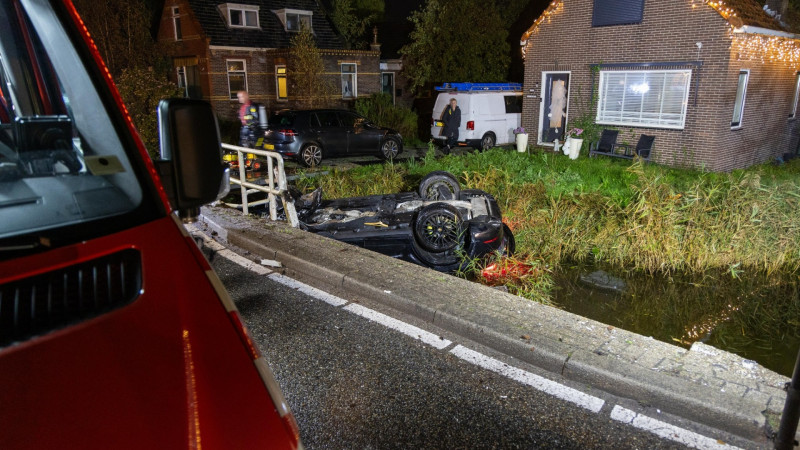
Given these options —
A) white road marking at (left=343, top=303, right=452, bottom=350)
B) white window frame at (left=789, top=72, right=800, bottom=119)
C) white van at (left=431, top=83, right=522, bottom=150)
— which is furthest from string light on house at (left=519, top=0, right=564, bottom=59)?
white road marking at (left=343, top=303, right=452, bottom=350)

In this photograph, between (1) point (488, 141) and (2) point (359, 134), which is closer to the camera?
(2) point (359, 134)

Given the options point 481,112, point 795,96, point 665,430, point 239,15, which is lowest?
point 665,430

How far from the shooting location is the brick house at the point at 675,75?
13023 mm

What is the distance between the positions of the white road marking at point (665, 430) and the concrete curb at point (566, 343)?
158 millimetres

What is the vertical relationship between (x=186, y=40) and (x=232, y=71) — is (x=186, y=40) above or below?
above

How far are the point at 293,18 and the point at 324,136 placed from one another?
45.2 ft

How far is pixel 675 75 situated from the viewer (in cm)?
1373

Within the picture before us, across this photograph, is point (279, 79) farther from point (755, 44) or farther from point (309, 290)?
point (309, 290)

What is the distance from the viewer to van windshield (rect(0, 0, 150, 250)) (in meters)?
1.70

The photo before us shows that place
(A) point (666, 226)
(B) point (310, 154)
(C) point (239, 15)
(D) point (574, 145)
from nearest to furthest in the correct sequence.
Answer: (A) point (666, 226), (D) point (574, 145), (B) point (310, 154), (C) point (239, 15)

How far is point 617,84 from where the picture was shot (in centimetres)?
1491

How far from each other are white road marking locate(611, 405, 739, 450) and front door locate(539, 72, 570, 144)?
46.0 feet

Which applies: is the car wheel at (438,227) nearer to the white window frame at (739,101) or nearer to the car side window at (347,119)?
the car side window at (347,119)

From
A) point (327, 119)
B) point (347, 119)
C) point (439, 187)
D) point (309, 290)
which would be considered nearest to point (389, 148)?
point (347, 119)
